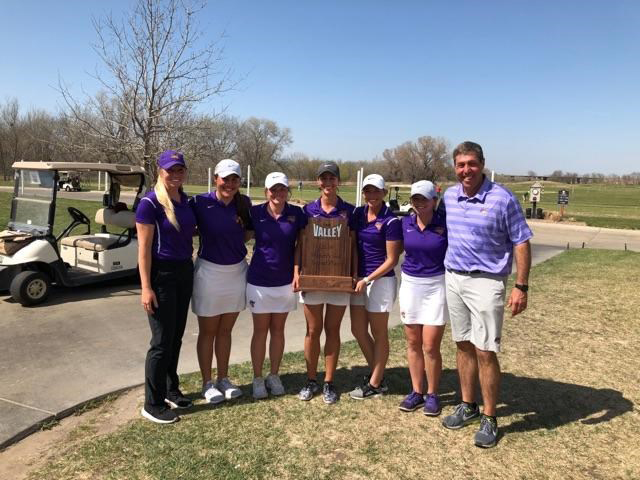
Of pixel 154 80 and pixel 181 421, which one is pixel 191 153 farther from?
pixel 181 421

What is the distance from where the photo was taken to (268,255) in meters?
3.65

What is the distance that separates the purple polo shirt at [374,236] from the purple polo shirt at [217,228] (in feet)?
2.92

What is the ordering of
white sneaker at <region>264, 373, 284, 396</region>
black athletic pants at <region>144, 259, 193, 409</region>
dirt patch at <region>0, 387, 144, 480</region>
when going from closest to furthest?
dirt patch at <region>0, 387, 144, 480</region> → black athletic pants at <region>144, 259, 193, 409</region> → white sneaker at <region>264, 373, 284, 396</region>

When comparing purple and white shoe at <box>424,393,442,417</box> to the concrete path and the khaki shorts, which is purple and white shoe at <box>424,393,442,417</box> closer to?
the khaki shorts

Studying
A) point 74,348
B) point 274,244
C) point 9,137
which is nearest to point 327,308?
point 274,244

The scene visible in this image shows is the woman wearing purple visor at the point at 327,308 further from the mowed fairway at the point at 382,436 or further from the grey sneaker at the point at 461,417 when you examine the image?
the grey sneaker at the point at 461,417

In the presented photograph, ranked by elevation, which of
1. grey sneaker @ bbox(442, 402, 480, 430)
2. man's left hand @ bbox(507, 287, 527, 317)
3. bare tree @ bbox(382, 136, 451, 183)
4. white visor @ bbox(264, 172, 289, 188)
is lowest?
grey sneaker @ bbox(442, 402, 480, 430)

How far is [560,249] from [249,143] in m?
71.0

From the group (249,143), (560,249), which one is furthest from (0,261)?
(249,143)

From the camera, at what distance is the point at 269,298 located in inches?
146

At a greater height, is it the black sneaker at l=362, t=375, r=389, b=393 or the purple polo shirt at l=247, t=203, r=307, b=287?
the purple polo shirt at l=247, t=203, r=307, b=287

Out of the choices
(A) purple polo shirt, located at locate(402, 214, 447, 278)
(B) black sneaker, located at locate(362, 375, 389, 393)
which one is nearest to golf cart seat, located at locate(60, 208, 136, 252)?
(B) black sneaker, located at locate(362, 375, 389, 393)

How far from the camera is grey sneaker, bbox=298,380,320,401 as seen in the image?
12.6 feet

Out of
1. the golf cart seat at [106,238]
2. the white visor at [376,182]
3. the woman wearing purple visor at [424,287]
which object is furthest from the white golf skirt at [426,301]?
the golf cart seat at [106,238]
